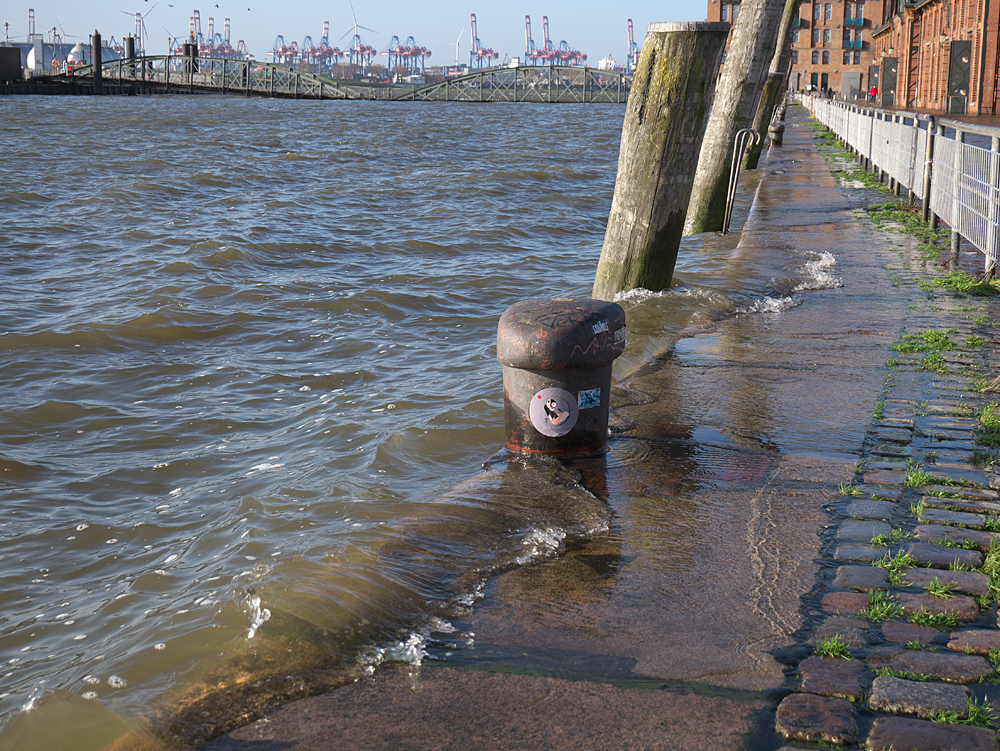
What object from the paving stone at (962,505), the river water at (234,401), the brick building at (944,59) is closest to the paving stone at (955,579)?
the paving stone at (962,505)

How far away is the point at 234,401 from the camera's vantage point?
6.75m

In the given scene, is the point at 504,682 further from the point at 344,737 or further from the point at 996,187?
the point at 996,187

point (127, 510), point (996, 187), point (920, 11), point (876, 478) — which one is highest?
point (920, 11)

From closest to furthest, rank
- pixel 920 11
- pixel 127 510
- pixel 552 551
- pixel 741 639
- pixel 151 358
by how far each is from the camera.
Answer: pixel 741 639
pixel 552 551
pixel 127 510
pixel 151 358
pixel 920 11

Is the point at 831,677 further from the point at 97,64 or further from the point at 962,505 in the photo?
the point at 97,64

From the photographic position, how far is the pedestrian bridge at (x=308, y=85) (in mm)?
111438

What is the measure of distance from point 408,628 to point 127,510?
2497 millimetres

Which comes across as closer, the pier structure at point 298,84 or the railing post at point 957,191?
the railing post at point 957,191

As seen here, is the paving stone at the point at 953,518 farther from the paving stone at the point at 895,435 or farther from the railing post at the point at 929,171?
the railing post at the point at 929,171

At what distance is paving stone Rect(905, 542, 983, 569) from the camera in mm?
3258

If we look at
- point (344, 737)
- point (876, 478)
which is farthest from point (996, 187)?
point (344, 737)

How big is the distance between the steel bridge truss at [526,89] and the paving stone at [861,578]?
122 m

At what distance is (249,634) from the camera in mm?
3059

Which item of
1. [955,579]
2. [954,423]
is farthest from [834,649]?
[954,423]
